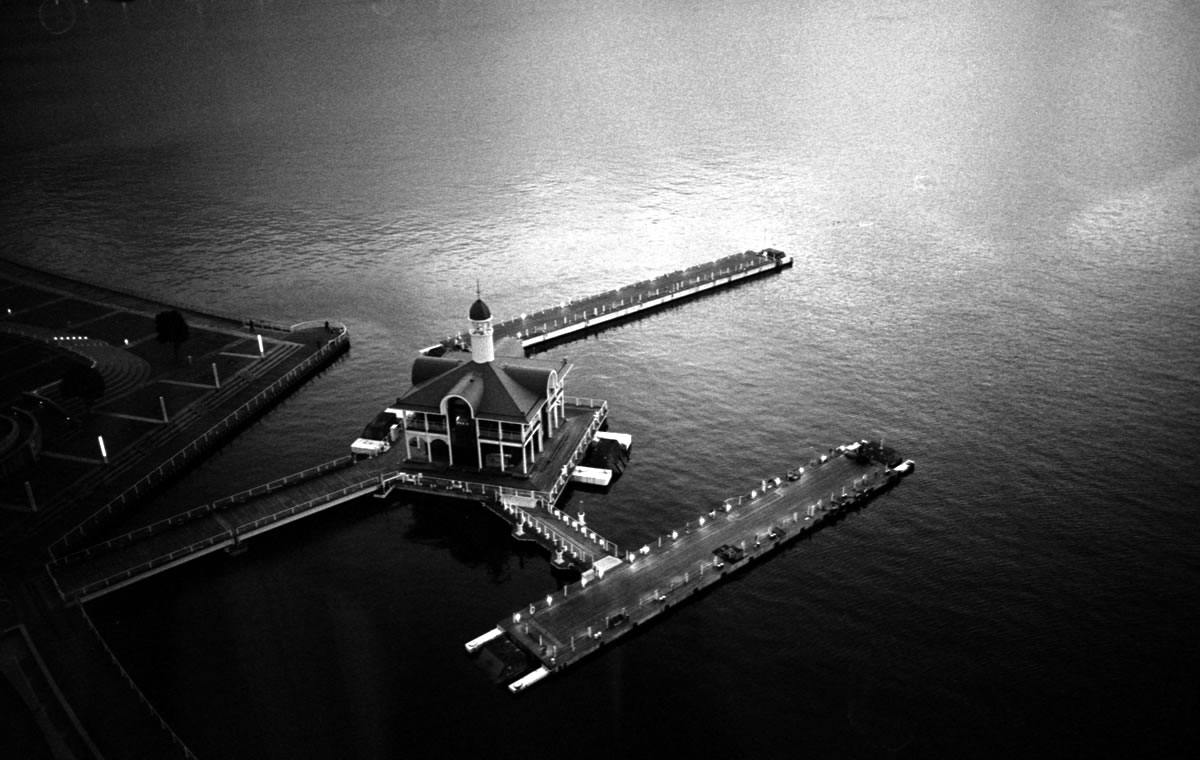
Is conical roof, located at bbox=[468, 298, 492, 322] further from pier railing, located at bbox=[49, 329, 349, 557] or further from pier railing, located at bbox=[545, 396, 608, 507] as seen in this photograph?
pier railing, located at bbox=[49, 329, 349, 557]

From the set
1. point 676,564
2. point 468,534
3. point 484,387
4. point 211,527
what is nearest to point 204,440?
point 211,527

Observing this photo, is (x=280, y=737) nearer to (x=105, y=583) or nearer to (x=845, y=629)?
(x=105, y=583)

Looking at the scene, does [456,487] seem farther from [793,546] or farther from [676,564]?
[793,546]

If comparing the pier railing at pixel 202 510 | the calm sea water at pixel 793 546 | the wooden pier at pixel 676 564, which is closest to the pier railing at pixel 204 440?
the pier railing at pixel 202 510

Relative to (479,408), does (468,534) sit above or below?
below

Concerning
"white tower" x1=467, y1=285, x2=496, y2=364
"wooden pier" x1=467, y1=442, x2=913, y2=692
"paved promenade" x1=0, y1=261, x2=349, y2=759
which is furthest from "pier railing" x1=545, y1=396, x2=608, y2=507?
"paved promenade" x1=0, y1=261, x2=349, y2=759

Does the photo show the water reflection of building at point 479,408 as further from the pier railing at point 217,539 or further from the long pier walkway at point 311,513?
the pier railing at point 217,539
